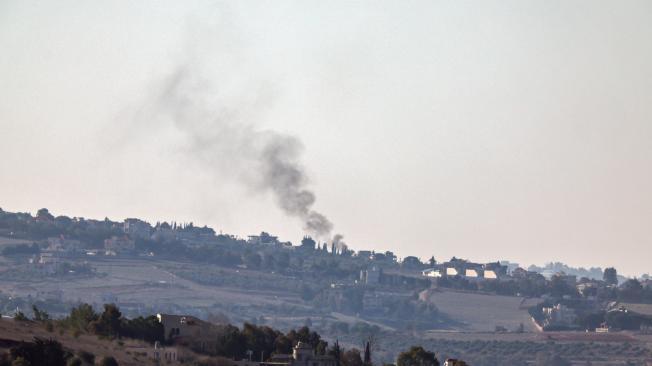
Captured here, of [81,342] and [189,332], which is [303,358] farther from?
[81,342]

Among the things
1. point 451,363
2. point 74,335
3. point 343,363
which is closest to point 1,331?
point 74,335

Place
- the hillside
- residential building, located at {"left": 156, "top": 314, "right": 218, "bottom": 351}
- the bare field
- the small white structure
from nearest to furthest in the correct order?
the hillside → the bare field → the small white structure → residential building, located at {"left": 156, "top": 314, "right": 218, "bottom": 351}

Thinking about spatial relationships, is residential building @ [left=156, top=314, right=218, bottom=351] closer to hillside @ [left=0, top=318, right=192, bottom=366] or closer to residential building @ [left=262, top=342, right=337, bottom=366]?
residential building @ [left=262, top=342, right=337, bottom=366]

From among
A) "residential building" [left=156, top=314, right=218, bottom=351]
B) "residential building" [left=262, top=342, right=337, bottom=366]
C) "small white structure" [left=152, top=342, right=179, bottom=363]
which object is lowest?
"small white structure" [left=152, top=342, right=179, bottom=363]

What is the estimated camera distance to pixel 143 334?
308ft

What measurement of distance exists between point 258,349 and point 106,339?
10.6m

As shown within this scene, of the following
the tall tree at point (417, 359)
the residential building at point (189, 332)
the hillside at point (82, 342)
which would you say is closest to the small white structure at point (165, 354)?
the hillside at point (82, 342)

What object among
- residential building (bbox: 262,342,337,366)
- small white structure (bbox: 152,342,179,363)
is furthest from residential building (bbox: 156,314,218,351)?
small white structure (bbox: 152,342,179,363)

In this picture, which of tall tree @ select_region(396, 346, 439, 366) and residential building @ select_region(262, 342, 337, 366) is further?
tall tree @ select_region(396, 346, 439, 366)

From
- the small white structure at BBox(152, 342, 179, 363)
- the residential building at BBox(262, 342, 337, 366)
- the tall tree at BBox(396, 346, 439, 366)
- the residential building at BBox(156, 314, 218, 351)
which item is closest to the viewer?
the small white structure at BBox(152, 342, 179, 363)

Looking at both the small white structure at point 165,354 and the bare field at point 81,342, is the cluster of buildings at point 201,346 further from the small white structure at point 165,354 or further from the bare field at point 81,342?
the bare field at point 81,342

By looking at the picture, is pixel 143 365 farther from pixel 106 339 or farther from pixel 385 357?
pixel 385 357

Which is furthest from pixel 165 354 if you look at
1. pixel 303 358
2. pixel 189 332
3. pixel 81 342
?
pixel 189 332

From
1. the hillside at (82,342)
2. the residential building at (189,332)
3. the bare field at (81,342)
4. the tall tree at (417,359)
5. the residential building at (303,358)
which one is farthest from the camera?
the tall tree at (417,359)
